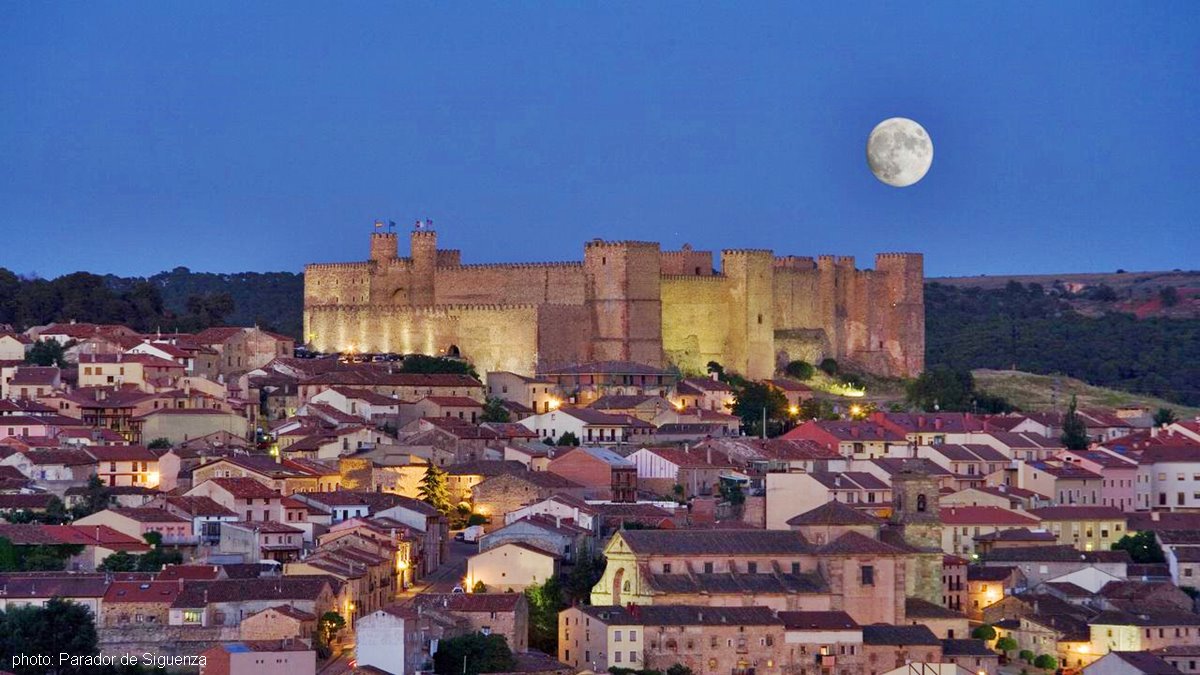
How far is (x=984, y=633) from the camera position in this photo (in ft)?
146

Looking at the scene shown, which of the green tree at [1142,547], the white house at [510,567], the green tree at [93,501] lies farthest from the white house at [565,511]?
the green tree at [1142,547]

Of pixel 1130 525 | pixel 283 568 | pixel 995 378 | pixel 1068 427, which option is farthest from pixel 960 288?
pixel 283 568

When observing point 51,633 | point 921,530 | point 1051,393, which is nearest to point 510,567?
point 921,530

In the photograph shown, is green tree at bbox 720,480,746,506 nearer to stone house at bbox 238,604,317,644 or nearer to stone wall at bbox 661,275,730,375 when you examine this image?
stone house at bbox 238,604,317,644

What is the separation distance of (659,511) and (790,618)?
717cm

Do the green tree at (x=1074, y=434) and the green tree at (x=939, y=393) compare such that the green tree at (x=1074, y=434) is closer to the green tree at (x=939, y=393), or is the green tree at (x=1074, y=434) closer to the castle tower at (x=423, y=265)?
the green tree at (x=939, y=393)

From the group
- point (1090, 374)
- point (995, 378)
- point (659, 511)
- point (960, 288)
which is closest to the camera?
point (659, 511)

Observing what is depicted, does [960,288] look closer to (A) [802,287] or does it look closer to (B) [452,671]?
(A) [802,287]

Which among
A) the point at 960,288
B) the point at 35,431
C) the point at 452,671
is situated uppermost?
the point at 960,288

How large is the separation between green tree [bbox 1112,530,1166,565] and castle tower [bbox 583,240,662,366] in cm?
1724

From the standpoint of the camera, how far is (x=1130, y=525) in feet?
175

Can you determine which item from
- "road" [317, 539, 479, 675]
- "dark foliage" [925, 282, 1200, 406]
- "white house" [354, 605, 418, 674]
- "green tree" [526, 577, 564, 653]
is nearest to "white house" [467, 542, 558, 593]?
"green tree" [526, 577, 564, 653]

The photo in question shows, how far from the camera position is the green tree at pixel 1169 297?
120m

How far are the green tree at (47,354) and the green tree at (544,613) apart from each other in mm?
23289
